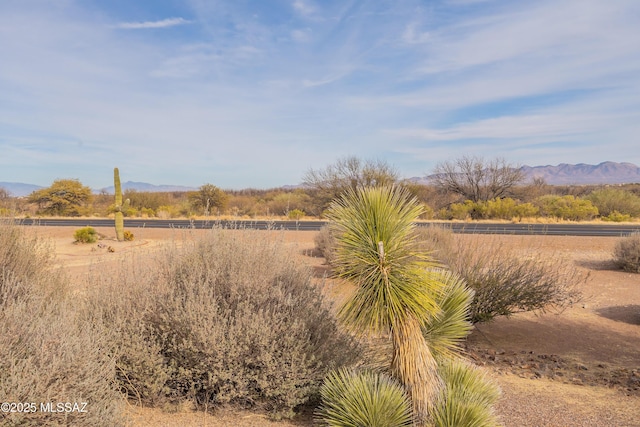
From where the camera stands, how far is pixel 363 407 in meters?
3.90

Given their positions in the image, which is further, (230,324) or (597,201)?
(597,201)

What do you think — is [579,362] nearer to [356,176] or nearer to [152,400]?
[152,400]

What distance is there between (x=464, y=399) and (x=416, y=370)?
49 centimetres

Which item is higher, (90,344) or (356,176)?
(356,176)

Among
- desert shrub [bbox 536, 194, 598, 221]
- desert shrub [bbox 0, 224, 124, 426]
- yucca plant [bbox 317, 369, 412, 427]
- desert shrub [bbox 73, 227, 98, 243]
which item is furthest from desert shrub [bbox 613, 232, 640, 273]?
desert shrub [bbox 73, 227, 98, 243]

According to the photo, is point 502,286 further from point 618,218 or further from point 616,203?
point 616,203

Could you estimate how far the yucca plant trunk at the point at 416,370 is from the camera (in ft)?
13.4

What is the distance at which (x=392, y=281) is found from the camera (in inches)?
158

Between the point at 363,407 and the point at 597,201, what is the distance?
1589 inches

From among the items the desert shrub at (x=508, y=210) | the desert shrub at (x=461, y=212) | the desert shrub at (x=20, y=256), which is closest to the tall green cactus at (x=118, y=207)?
the desert shrub at (x=20, y=256)

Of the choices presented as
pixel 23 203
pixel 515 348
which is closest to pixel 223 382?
pixel 515 348

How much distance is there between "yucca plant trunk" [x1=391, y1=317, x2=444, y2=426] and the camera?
13.4 feet

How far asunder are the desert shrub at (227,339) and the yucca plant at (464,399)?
3.59 ft

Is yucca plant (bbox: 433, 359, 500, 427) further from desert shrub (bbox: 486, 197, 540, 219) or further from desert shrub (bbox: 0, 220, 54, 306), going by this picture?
desert shrub (bbox: 486, 197, 540, 219)
